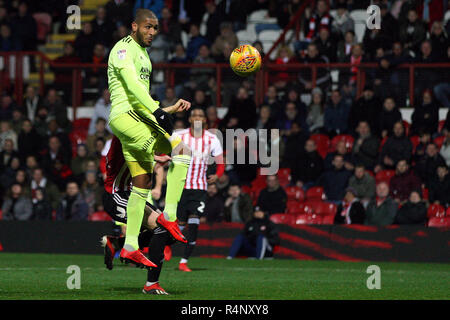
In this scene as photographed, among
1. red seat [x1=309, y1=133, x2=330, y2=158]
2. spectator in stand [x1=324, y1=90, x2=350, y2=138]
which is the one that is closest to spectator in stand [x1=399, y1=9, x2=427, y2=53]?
spectator in stand [x1=324, y1=90, x2=350, y2=138]

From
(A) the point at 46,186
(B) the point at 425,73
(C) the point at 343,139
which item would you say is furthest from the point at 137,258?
(B) the point at 425,73

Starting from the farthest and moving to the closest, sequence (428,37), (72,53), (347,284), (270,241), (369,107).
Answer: (72,53) → (428,37) → (369,107) → (270,241) → (347,284)

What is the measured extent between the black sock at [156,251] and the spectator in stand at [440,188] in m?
8.49

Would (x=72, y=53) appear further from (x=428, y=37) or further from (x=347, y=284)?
(x=347, y=284)

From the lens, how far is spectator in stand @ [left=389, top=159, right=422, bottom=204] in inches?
675

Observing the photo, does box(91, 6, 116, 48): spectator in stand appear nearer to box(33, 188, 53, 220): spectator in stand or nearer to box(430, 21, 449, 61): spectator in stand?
box(33, 188, 53, 220): spectator in stand

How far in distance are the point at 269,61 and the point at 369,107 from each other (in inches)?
121

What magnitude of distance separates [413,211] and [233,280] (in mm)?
5845

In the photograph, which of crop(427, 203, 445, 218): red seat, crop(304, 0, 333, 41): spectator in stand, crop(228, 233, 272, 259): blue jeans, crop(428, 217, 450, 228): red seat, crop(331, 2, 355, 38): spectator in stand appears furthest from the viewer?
crop(304, 0, 333, 41): spectator in stand

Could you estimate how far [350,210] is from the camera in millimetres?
17109

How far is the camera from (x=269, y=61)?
68.6 feet

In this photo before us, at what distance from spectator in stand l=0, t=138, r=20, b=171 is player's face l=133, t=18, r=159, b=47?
444 inches

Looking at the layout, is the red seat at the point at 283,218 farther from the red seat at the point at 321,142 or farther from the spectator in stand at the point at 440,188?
the spectator in stand at the point at 440,188
